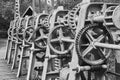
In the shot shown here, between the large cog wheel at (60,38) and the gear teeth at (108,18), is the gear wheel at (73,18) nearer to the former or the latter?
the large cog wheel at (60,38)

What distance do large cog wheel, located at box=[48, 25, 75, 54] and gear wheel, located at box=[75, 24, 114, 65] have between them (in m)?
0.88

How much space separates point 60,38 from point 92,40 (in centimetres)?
111

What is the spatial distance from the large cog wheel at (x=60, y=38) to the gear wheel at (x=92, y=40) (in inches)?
34.7

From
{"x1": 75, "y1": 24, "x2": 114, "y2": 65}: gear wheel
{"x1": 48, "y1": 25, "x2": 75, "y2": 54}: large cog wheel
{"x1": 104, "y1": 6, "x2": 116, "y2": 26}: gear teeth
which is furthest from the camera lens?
{"x1": 48, "y1": 25, "x2": 75, "y2": 54}: large cog wheel

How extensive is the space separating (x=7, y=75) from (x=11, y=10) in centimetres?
1142

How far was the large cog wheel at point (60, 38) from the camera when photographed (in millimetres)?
3408

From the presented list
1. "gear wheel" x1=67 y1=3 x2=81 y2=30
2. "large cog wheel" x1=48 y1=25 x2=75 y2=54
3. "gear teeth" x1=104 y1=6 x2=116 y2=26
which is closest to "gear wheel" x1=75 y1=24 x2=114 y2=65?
"gear teeth" x1=104 y1=6 x2=116 y2=26

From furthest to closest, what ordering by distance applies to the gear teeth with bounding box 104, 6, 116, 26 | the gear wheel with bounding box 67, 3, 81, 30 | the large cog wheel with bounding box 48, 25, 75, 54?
the large cog wheel with bounding box 48, 25, 75, 54
the gear wheel with bounding box 67, 3, 81, 30
the gear teeth with bounding box 104, 6, 116, 26

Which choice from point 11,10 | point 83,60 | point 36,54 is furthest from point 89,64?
point 11,10

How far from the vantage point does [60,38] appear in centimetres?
343

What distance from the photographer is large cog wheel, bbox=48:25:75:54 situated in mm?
3408

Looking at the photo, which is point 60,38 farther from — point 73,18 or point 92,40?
point 92,40

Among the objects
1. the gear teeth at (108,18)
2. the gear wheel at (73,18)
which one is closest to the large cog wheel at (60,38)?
the gear wheel at (73,18)

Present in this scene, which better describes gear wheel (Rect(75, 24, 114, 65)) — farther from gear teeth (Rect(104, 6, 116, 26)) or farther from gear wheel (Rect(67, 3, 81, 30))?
gear wheel (Rect(67, 3, 81, 30))
